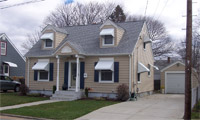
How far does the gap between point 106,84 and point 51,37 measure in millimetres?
6481

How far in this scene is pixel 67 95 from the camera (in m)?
18.7

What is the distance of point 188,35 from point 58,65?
11.6 metres

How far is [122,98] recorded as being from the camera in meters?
17.6

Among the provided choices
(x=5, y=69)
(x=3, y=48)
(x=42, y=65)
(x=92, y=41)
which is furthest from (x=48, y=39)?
(x=5, y=69)

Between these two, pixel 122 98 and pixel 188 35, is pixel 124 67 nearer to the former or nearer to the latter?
pixel 122 98

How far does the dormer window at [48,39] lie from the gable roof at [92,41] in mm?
692

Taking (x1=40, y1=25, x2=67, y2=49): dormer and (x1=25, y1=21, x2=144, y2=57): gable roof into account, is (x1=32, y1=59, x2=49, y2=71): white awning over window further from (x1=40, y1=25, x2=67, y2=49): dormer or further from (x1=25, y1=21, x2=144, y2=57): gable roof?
(x1=40, y1=25, x2=67, y2=49): dormer

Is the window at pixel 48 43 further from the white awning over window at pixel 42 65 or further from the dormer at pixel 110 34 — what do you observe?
the dormer at pixel 110 34

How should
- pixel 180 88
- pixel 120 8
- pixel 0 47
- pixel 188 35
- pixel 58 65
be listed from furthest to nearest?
pixel 120 8, pixel 0 47, pixel 180 88, pixel 58 65, pixel 188 35

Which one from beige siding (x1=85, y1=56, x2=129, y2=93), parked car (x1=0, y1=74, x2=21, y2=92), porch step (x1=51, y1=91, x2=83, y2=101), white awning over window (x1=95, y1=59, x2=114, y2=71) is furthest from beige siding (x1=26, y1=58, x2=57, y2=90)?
white awning over window (x1=95, y1=59, x2=114, y2=71)

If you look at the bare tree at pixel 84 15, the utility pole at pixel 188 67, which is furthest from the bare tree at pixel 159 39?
the utility pole at pixel 188 67

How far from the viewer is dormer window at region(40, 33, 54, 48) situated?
21406 millimetres

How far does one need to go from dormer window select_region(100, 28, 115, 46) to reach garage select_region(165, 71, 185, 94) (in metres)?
10.4

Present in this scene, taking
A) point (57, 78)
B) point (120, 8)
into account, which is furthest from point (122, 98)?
point (120, 8)
